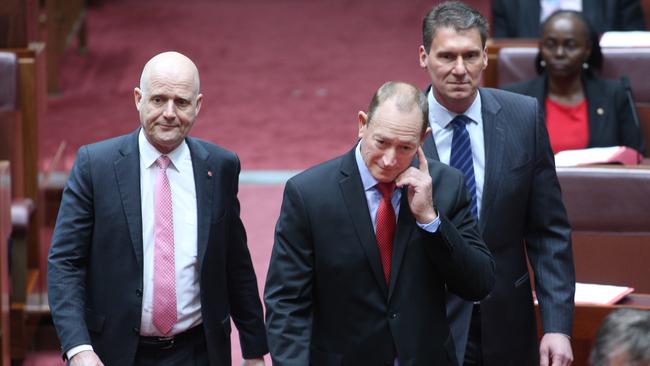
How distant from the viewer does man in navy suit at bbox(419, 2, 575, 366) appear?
6.32ft

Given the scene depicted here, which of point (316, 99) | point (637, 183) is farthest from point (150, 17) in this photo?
point (637, 183)

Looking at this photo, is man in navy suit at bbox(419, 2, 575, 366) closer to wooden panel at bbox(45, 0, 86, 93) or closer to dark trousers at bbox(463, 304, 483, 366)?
dark trousers at bbox(463, 304, 483, 366)

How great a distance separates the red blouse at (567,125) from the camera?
3098mm

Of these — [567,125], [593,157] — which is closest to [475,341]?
[593,157]

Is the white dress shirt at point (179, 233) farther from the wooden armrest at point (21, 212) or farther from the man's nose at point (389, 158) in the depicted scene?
the wooden armrest at point (21, 212)

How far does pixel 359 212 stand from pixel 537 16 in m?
2.14

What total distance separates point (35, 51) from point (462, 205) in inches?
68.6

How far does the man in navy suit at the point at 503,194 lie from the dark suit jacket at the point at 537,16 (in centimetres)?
177

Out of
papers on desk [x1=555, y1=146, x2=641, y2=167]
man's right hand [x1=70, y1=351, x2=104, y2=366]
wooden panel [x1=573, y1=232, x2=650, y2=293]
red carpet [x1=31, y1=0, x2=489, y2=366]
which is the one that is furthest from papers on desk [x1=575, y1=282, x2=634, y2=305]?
red carpet [x1=31, y1=0, x2=489, y2=366]

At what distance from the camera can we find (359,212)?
5.64 feet

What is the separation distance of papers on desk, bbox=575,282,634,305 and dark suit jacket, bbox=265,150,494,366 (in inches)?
23.3

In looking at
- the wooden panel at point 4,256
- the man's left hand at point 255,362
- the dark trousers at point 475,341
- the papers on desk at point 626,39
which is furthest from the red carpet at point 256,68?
the dark trousers at point 475,341

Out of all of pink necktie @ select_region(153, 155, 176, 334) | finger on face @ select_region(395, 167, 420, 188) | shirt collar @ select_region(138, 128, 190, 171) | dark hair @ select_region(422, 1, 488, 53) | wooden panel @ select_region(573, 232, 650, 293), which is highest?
dark hair @ select_region(422, 1, 488, 53)

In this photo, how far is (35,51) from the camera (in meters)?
3.21
